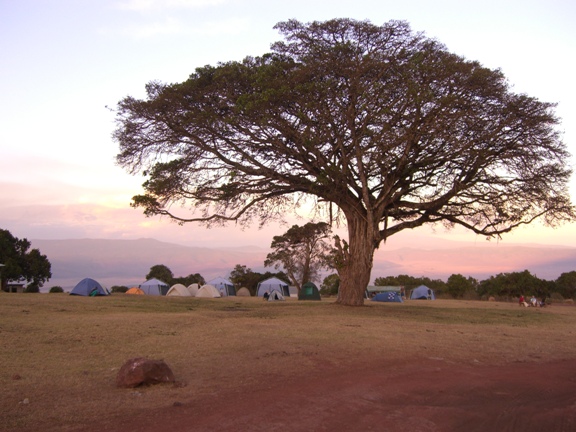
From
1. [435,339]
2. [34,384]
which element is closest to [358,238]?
[435,339]

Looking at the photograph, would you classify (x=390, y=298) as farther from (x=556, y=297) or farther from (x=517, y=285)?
(x=556, y=297)

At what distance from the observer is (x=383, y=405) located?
7.41 m

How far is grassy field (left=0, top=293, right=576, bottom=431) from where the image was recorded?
7.08m

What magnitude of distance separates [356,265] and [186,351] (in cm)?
1557

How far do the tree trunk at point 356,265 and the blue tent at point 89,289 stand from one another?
1679cm

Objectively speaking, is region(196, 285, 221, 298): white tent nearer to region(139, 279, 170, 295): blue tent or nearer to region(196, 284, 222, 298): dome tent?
region(196, 284, 222, 298): dome tent

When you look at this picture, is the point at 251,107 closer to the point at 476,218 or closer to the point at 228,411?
the point at 476,218

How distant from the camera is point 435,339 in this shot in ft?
47.0

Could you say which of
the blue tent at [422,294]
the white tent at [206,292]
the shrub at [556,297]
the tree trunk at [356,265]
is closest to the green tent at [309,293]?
the white tent at [206,292]

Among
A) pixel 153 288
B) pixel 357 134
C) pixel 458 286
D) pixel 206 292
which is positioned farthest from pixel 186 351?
pixel 458 286

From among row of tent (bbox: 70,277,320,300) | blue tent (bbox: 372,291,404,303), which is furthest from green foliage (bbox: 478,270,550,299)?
row of tent (bbox: 70,277,320,300)

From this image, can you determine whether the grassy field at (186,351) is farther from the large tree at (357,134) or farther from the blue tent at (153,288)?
the blue tent at (153,288)

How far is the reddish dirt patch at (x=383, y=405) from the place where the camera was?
639cm

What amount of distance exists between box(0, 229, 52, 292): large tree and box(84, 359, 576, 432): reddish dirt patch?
58.1 m
